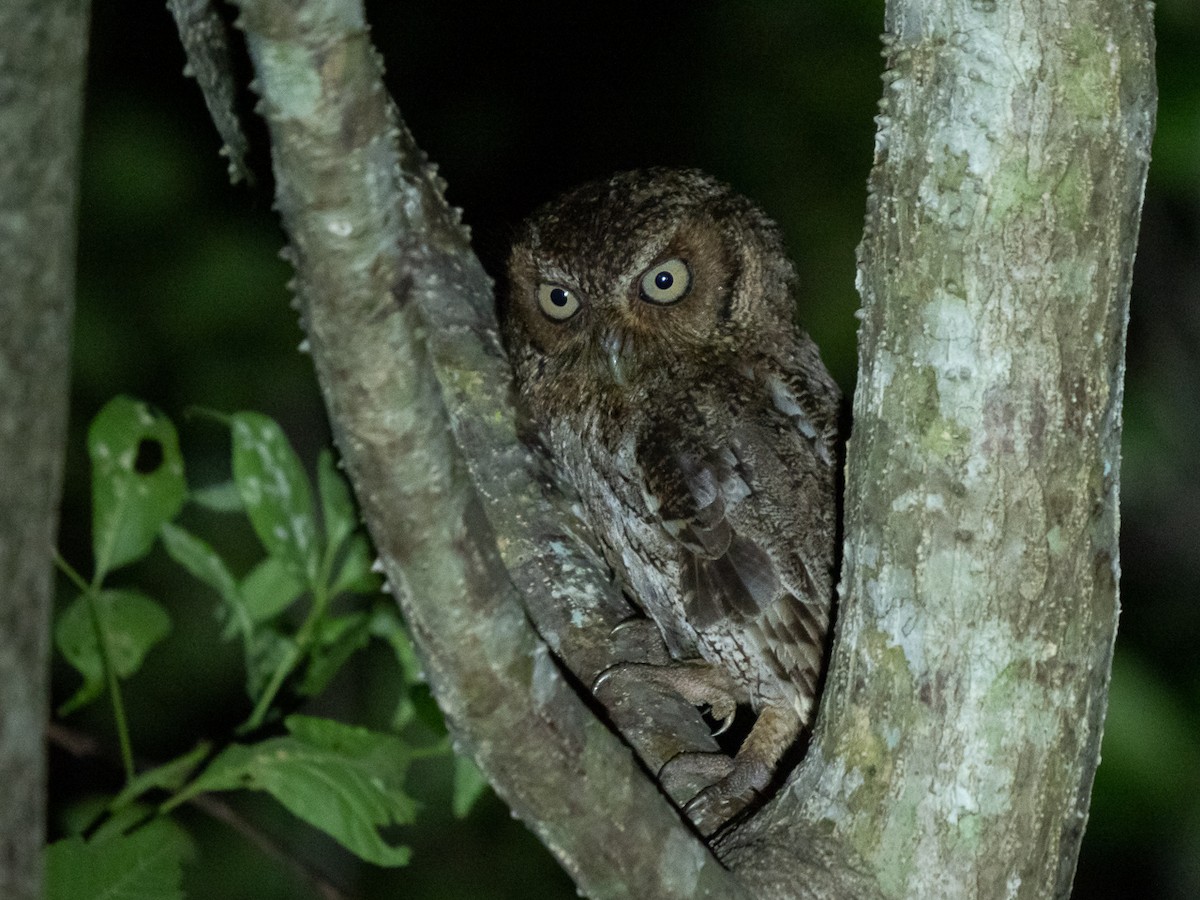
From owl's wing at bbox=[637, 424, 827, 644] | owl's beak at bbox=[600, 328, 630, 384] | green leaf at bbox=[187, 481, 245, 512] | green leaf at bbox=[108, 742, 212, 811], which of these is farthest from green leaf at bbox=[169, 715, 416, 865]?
owl's beak at bbox=[600, 328, 630, 384]

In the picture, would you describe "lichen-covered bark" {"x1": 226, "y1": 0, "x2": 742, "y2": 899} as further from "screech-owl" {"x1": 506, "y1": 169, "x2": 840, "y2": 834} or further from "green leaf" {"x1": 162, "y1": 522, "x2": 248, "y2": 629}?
"green leaf" {"x1": 162, "y1": 522, "x2": 248, "y2": 629}

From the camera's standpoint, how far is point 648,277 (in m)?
2.44

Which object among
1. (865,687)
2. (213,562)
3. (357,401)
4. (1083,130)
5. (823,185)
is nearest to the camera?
(357,401)

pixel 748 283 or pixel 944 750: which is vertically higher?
pixel 748 283

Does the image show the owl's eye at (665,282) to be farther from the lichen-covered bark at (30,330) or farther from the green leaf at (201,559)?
the lichen-covered bark at (30,330)

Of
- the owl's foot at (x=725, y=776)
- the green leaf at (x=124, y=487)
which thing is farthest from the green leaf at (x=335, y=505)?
the owl's foot at (x=725, y=776)

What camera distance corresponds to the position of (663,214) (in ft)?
7.83

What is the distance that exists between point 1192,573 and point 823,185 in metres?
1.48

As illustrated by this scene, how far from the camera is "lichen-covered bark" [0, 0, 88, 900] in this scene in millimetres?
756

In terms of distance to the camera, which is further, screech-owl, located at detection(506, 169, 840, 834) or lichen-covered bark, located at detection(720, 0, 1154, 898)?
screech-owl, located at detection(506, 169, 840, 834)

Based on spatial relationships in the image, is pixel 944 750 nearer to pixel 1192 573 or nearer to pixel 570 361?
pixel 570 361

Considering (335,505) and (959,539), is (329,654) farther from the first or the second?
(959,539)

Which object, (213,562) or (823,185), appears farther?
(823,185)

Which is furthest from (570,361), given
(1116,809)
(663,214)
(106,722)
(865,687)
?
(106,722)
